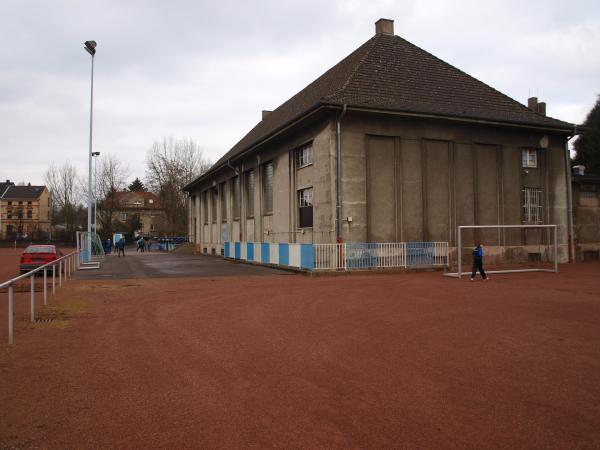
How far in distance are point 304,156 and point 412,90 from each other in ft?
18.9

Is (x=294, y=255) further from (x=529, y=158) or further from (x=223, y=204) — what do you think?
(x=223, y=204)

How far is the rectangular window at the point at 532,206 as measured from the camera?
24719 mm

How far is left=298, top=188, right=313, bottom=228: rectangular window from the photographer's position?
23.0 meters

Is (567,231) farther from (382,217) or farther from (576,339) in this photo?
(576,339)

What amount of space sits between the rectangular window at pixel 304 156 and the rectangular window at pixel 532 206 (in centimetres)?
1073

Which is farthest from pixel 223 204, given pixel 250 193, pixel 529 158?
pixel 529 158

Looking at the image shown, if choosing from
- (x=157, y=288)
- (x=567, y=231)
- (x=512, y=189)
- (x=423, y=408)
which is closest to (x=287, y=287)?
(x=157, y=288)

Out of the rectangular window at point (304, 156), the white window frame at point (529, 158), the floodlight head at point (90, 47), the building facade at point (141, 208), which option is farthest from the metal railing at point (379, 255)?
the building facade at point (141, 208)

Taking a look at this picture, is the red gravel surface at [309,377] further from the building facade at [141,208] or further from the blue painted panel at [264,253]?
the building facade at [141,208]

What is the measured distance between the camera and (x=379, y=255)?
1998 centimetres

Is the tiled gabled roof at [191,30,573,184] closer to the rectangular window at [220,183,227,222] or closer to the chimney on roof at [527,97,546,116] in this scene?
the chimney on roof at [527,97,546,116]

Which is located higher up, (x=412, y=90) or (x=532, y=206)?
(x=412, y=90)

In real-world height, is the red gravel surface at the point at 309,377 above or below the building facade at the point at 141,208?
below

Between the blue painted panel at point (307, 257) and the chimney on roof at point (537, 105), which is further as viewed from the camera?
the chimney on roof at point (537, 105)
